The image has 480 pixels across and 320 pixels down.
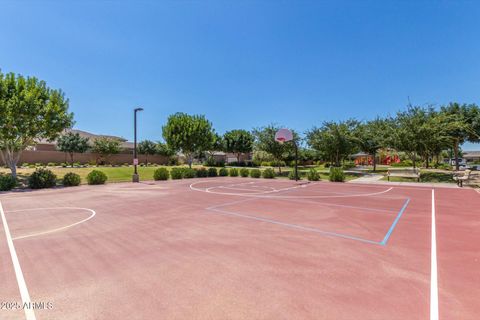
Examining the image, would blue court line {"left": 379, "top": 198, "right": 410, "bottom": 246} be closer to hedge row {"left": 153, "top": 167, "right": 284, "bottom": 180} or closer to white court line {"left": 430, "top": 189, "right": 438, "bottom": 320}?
white court line {"left": 430, "top": 189, "right": 438, "bottom": 320}

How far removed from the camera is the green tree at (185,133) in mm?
31500

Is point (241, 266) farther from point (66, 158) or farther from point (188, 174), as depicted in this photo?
point (66, 158)

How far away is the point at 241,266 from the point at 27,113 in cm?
2001

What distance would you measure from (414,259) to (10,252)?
25.3 feet

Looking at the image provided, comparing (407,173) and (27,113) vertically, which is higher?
(27,113)

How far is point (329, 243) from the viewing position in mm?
5355

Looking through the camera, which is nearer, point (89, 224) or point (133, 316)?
point (133, 316)

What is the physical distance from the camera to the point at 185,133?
103 feet

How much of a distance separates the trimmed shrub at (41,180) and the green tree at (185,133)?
50.6ft

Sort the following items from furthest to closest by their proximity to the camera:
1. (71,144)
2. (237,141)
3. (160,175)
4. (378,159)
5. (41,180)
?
1. (378,159)
2. (237,141)
3. (71,144)
4. (160,175)
5. (41,180)

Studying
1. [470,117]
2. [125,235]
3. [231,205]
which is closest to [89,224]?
[125,235]

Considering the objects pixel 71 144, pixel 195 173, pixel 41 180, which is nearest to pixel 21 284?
pixel 41 180

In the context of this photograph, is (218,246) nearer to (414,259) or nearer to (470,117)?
(414,259)

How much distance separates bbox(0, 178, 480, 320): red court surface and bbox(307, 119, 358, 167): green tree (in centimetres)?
1913
